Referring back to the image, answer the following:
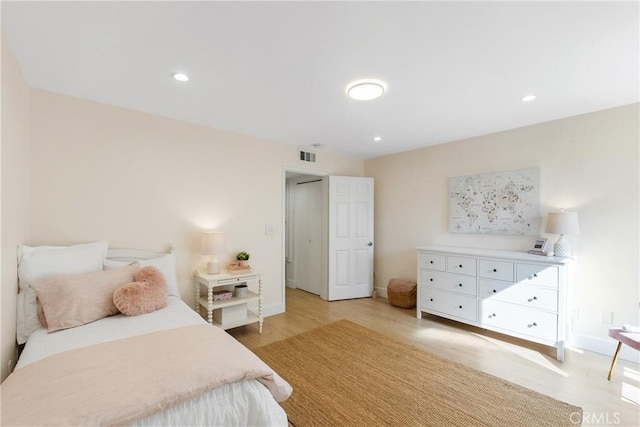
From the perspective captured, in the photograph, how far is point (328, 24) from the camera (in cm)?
151

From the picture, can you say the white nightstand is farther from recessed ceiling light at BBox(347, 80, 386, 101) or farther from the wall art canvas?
the wall art canvas

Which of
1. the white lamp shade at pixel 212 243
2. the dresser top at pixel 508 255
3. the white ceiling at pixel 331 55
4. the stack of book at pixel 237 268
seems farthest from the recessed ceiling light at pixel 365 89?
the stack of book at pixel 237 268

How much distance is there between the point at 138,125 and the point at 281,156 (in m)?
1.68

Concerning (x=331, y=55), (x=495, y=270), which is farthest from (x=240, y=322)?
(x=495, y=270)

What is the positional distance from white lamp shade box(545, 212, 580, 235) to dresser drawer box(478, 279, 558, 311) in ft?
1.92

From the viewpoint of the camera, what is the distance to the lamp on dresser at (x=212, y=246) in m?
2.91

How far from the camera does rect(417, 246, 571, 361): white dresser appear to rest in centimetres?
260

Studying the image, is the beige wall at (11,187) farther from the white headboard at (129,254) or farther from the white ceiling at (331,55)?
the white headboard at (129,254)

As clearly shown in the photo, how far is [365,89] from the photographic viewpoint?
2225 mm

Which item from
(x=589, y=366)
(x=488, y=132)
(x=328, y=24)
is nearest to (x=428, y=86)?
(x=328, y=24)

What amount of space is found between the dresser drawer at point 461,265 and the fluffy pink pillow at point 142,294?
306 cm

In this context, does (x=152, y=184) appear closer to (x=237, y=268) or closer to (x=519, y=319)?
(x=237, y=268)

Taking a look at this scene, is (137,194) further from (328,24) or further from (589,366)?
(589,366)

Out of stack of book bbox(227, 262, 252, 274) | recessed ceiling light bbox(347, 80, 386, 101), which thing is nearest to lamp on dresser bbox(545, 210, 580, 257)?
recessed ceiling light bbox(347, 80, 386, 101)
